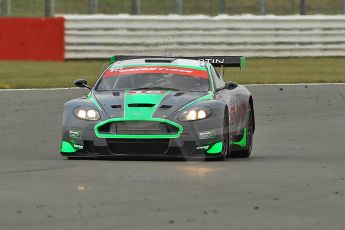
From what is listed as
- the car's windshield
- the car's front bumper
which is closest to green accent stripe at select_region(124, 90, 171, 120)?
the car's front bumper

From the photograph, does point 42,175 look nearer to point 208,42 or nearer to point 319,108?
point 319,108

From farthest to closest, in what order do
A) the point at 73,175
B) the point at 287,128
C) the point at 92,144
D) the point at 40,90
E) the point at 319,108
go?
the point at 40,90
the point at 319,108
the point at 287,128
the point at 92,144
the point at 73,175

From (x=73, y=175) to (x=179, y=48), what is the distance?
1986 cm

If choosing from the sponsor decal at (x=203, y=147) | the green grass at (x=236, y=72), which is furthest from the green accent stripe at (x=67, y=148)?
the green grass at (x=236, y=72)

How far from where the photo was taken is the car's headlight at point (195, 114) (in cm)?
1264

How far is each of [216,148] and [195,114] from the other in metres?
0.42

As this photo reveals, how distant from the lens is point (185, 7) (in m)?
35.4

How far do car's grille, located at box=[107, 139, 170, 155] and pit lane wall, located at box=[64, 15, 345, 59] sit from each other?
1773 cm

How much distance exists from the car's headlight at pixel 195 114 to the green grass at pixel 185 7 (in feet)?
70.1

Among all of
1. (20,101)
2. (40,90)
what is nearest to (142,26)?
(40,90)

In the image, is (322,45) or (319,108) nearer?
(319,108)

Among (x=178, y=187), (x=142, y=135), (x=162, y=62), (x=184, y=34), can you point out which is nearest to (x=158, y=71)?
(x=162, y=62)

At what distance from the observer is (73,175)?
36.7 feet

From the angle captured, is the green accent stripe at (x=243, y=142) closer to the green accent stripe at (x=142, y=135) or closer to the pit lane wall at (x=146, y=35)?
the green accent stripe at (x=142, y=135)
